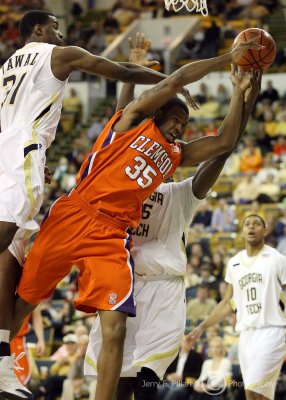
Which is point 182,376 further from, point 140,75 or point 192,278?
point 140,75

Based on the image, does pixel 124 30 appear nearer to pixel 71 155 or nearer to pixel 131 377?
pixel 71 155

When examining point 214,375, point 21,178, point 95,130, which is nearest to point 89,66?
point 21,178

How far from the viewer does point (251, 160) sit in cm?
1797

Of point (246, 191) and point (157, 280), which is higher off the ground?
point (246, 191)

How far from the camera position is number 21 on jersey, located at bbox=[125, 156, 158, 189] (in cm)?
622

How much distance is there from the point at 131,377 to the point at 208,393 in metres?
3.36

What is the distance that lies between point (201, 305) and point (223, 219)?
12.8 feet

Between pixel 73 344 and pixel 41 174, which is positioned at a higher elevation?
pixel 41 174

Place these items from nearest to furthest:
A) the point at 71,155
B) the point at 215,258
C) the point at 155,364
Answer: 1. the point at 155,364
2. the point at 215,258
3. the point at 71,155

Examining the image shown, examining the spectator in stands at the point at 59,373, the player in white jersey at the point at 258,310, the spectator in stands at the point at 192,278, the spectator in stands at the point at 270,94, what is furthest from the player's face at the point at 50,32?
the spectator in stands at the point at 270,94

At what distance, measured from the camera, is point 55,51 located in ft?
20.2

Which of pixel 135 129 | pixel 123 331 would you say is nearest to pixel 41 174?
pixel 135 129

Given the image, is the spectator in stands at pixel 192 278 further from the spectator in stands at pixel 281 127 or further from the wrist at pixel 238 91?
the wrist at pixel 238 91

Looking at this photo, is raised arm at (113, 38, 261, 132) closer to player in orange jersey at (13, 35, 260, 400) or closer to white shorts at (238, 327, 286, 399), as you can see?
player in orange jersey at (13, 35, 260, 400)
